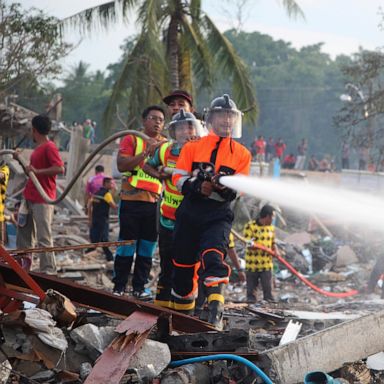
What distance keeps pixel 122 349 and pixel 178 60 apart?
600 inches

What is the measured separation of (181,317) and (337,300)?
24.2ft

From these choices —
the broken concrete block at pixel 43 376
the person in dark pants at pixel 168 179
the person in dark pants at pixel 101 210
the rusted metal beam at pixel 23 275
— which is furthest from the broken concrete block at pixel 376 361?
the person in dark pants at pixel 101 210

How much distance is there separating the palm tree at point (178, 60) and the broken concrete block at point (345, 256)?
4.18 m

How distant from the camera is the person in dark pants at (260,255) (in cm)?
1016

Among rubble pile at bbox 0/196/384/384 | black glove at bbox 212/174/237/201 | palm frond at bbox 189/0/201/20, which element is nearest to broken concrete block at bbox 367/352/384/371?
rubble pile at bbox 0/196/384/384

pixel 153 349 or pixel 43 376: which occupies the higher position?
pixel 153 349

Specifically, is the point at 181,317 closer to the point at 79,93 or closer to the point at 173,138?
the point at 173,138

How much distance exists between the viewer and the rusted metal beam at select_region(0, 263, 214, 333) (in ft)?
16.1

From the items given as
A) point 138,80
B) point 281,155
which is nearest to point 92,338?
point 138,80

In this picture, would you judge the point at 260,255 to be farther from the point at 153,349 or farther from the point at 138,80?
the point at 138,80

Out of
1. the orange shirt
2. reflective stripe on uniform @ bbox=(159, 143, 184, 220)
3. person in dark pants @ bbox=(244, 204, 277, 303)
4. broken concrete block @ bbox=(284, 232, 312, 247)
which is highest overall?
the orange shirt

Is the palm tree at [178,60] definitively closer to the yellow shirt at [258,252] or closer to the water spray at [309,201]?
the yellow shirt at [258,252]

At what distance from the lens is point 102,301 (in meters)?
5.20

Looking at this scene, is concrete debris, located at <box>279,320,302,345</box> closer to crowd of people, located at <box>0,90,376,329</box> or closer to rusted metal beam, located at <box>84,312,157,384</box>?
crowd of people, located at <box>0,90,376,329</box>
